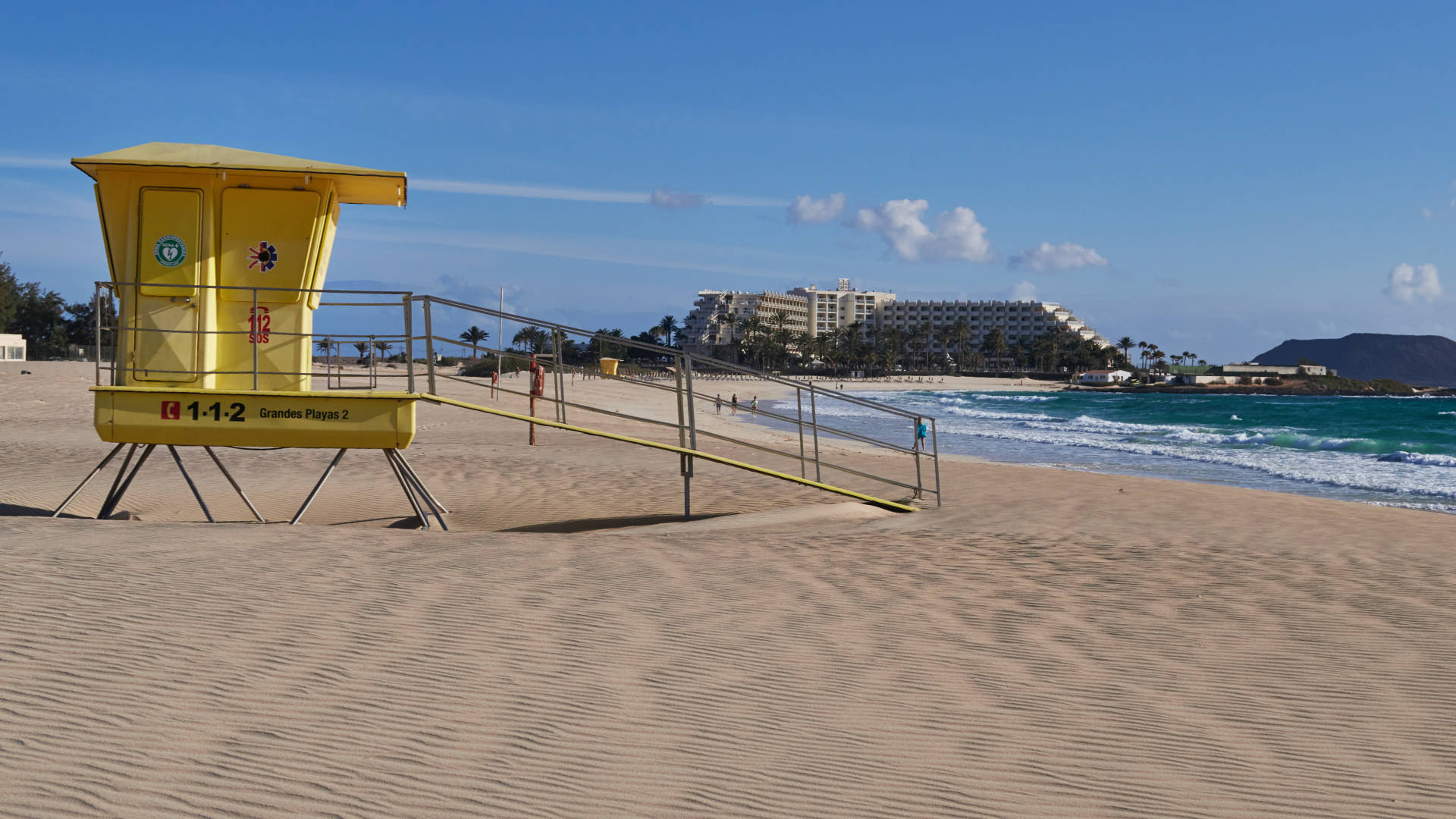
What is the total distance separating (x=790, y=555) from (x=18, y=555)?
613 cm

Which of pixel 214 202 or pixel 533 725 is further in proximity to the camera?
pixel 214 202

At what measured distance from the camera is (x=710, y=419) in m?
42.6

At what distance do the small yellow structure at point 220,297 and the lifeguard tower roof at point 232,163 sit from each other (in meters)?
0.02

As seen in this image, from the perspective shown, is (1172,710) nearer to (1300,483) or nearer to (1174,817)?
(1174,817)

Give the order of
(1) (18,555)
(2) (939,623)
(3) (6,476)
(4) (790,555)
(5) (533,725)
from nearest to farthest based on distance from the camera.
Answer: (5) (533,725)
(2) (939,623)
(1) (18,555)
(4) (790,555)
(3) (6,476)

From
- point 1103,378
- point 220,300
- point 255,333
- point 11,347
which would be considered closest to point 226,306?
point 220,300

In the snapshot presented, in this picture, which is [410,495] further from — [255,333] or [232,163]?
[232,163]

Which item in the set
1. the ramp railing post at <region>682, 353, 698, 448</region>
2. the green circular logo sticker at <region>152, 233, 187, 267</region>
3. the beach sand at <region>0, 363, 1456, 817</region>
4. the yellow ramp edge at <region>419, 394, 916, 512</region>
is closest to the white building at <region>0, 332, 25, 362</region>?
the beach sand at <region>0, 363, 1456, 817</region>

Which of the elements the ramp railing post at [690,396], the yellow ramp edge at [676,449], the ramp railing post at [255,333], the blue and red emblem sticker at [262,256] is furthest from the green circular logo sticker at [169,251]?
the ramp railing post at [690,396]

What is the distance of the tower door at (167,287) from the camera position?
948 centimetres

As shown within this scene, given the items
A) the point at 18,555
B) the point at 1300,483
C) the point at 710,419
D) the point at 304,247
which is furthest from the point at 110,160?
the point at 710,419

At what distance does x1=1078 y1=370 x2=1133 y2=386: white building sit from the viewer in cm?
16900

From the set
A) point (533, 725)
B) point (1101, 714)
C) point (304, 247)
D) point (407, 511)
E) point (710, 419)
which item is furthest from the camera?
point (710, 419)

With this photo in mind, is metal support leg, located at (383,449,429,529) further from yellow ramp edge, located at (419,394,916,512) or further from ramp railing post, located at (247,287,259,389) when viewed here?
ramp railing post, located at (247,287,259,389)
